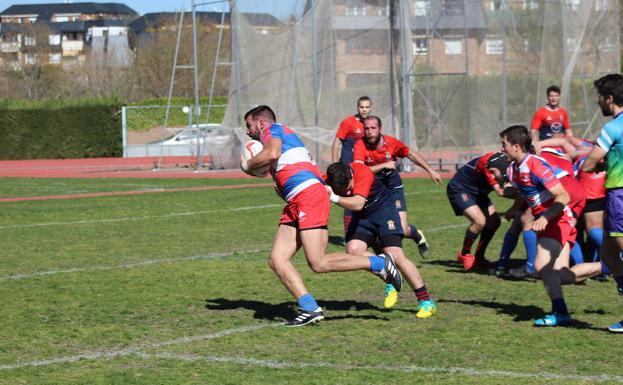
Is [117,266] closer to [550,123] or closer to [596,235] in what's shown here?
[596,235]

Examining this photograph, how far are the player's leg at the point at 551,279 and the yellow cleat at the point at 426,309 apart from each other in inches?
34.3

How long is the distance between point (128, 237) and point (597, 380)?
9896mm

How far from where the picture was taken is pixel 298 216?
892 centimetres

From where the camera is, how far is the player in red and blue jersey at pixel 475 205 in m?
12.3

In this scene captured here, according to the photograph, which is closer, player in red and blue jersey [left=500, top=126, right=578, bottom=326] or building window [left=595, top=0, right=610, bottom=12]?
player in red and blue jersey [left=500, top=126, right=578, bottom=326]

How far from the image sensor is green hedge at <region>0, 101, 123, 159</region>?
49.4m

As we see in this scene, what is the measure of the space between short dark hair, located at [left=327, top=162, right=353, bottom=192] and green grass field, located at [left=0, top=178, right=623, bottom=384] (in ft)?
3.63

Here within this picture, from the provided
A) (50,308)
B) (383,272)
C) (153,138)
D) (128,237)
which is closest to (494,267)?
(383,272)

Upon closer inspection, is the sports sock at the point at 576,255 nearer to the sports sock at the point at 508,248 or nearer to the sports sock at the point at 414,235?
the sports sock at the point at 508,248

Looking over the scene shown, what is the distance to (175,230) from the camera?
16438 millimetres

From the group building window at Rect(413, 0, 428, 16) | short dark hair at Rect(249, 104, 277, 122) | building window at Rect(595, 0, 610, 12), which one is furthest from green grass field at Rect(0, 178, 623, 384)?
building window at Rect(595, 0, 610, 12)

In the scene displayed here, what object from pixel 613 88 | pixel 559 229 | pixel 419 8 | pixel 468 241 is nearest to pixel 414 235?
pixel 468 241

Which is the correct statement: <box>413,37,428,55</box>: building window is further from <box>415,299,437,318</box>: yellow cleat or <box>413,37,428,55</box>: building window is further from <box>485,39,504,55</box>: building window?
<box>415,299,437,318</box>: yellow cleat

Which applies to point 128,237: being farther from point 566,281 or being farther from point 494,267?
point 566,281
